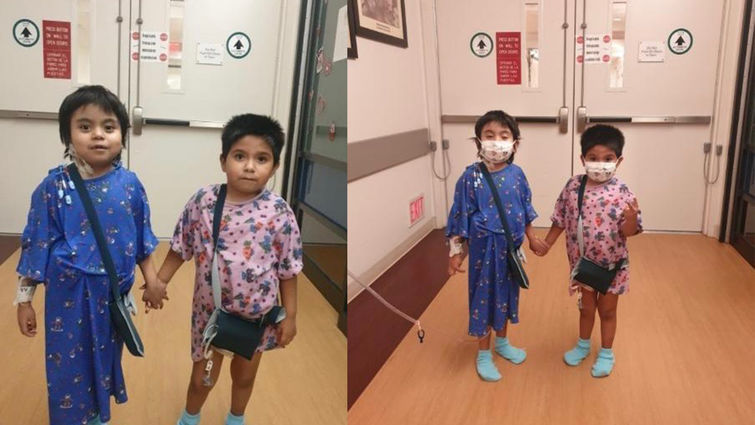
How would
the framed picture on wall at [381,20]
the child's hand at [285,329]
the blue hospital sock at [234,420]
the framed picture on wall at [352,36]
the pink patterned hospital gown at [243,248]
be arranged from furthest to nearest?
the framed picture on wall at [381,20], the framed picture on wall at [352,36], the blue hospital sock at [234,420], the child's hand at [285,329], the pink patterned hospital gown at [243,248]

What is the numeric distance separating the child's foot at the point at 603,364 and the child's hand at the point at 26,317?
1.58 m

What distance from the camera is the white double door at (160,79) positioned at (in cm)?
137

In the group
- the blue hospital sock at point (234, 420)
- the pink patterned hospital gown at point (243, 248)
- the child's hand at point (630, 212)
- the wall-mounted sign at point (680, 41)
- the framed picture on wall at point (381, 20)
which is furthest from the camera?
the wall-mounted sign at point (680, 41)

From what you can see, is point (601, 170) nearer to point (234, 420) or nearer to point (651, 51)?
point (234, 420)

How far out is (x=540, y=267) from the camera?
305 centimetres

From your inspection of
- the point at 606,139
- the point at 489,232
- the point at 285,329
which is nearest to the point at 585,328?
the point at 489,232

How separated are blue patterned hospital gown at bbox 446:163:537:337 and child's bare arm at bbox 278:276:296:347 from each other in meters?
0.70

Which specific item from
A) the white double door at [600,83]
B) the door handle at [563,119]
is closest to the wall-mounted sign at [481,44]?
the white double door at [600,83]

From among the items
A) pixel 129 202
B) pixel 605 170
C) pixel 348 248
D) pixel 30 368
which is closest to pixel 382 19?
pixel 348 248

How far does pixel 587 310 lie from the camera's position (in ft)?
6.57

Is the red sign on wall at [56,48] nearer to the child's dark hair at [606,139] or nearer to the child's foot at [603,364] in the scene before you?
the child's dark hair at [606,139]

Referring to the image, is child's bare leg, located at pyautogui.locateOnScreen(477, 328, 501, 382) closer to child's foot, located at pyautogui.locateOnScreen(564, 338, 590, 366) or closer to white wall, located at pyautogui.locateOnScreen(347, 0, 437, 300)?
child's foot, located at pyautogui.locateOnScreen(564, 338, 590, 366)

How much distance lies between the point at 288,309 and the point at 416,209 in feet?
7.11

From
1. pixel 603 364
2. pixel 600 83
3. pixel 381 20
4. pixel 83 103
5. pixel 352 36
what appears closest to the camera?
pixel 83 103
